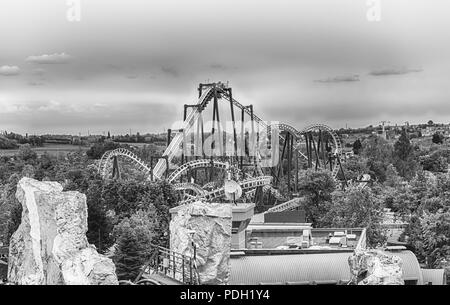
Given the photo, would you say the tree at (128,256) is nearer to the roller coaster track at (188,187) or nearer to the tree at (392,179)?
the roller coaster track at (188,187)

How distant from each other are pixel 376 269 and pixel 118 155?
41.6m

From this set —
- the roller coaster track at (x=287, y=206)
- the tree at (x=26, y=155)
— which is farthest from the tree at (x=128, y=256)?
the tree at (x=26, y=155)

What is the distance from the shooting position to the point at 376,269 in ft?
27.1

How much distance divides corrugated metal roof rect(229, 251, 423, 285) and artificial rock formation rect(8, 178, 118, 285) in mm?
9479

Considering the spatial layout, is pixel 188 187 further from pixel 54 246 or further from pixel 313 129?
pixel 54 246

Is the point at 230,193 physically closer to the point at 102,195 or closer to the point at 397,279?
the point at 397,279

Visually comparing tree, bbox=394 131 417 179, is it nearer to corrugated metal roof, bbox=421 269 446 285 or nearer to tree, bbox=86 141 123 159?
tree, bbox=86 141 123 159

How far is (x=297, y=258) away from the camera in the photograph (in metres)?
18.8

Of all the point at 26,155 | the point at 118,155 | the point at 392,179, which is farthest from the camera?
the point at 26,155

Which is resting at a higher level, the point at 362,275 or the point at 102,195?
the point at 102,195

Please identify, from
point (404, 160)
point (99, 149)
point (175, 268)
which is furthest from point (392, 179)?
point (175, 268)

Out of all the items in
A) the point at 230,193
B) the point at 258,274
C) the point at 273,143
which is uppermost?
the point at 273,143

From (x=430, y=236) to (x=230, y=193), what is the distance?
10678 millimetres
